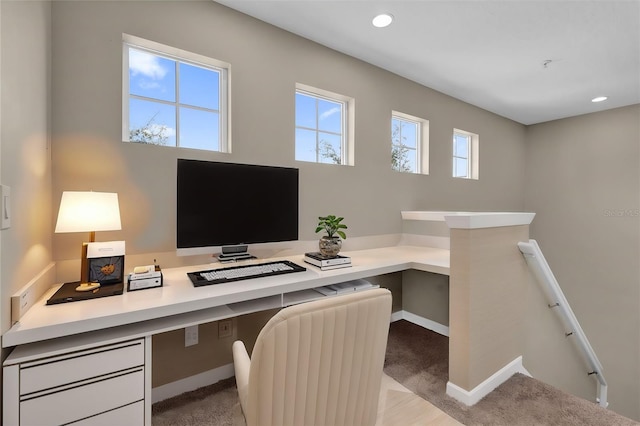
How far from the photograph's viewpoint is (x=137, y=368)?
1228 mm

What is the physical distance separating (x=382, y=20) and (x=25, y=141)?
2445mm

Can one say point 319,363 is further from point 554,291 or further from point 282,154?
point 554,291

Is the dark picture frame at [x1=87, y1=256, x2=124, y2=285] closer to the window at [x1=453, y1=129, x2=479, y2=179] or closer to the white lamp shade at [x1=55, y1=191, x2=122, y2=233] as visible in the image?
the white lamp shade at [x1=55, y1=191, x2=122, y2=233]

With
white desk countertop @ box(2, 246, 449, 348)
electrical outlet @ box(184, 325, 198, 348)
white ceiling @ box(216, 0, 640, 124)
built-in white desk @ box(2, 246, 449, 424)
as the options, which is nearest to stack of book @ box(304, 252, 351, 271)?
white desk countertop @ box(2, 246, 449, 348)

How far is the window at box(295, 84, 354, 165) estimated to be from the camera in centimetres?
271

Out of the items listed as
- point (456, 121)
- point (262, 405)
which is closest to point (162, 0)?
point (262, 405)

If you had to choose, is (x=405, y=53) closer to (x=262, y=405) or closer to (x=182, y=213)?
(x=182, y=213)

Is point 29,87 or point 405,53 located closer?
point 29,87

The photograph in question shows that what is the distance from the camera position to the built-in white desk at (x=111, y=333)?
1040 mm

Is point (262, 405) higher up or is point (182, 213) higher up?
point (182, 213)

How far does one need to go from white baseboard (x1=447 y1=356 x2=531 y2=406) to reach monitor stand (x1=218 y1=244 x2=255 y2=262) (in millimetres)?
1625

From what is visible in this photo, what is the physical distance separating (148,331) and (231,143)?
55.1 inches

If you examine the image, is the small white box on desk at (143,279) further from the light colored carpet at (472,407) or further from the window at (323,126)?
the window at (323,126)

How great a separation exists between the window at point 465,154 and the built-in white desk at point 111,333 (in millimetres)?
3438
